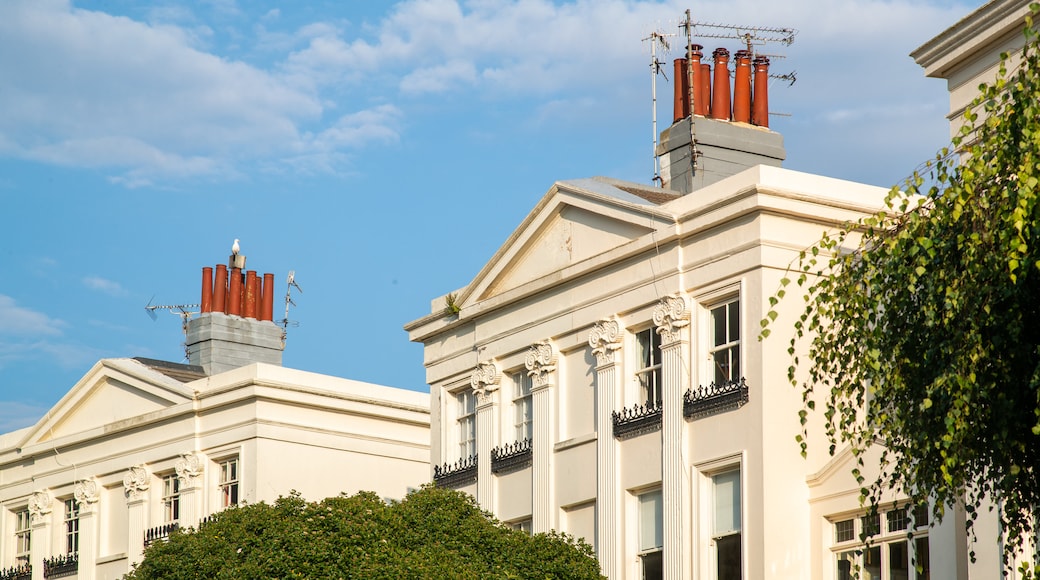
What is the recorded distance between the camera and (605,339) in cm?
3238

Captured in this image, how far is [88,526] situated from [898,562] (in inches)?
936

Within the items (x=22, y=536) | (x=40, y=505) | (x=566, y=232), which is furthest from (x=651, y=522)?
(x=22, y=536)

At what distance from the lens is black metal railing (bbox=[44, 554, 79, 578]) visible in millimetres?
44656

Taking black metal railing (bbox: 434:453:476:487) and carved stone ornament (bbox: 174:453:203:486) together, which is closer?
black metal railing (bbox: 434:453:476:487)

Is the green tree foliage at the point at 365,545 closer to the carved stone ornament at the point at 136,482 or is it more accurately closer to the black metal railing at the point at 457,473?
the black metal railing at the point at 457,473

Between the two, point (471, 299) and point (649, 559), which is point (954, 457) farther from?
point (471, 299)

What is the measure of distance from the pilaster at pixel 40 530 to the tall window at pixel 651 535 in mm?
19981

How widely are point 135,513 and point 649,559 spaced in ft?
53.9

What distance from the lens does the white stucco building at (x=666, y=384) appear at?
28.7 m

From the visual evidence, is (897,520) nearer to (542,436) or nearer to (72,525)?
(542,436)

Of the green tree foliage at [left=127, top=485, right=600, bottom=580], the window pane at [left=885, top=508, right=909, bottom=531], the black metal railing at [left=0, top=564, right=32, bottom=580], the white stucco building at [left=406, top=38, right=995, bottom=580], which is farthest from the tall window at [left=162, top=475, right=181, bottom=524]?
the window pane at [left=885, top=508, right=909, bottom=531]

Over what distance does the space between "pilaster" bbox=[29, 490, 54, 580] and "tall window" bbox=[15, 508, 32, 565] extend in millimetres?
742

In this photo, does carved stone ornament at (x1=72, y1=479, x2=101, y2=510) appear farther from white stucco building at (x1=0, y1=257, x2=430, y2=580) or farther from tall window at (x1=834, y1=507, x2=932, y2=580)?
tall window at (x1=834, y1=507, x2=932, y2=580)

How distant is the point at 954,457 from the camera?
15.4 meters
